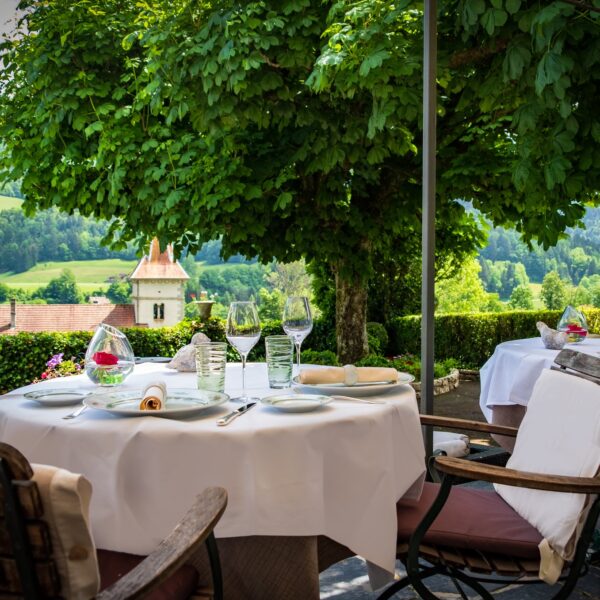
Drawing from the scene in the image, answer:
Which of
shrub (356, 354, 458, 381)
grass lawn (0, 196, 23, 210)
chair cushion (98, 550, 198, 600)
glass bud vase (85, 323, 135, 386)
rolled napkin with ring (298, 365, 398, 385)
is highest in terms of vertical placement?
grass lawn (0, 196, 23, 210)

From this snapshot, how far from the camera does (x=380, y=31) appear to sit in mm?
4352

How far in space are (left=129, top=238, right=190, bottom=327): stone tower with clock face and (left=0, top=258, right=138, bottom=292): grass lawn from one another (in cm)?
143

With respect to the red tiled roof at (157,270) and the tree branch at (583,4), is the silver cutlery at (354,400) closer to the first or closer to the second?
the tree branch at (583,4)

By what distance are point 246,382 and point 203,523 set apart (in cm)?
90

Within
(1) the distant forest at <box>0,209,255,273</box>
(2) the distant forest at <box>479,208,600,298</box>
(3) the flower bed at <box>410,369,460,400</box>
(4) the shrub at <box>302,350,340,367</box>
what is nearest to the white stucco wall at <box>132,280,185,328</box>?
(1) the distant forest at <box>0,209,255,273</box>

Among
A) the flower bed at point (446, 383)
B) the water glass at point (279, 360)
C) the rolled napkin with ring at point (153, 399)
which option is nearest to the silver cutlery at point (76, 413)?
the rolled napkin with ring at point (153, 399)

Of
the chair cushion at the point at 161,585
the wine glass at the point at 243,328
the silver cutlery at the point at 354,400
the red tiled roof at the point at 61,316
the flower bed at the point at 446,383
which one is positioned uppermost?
the wine glass at the point at 243,328

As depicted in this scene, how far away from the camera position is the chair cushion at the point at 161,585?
4.05ft

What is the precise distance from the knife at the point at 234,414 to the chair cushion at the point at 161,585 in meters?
0.30

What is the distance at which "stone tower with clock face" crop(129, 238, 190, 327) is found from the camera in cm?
5375

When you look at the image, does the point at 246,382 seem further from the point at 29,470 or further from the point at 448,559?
the point at 29,470

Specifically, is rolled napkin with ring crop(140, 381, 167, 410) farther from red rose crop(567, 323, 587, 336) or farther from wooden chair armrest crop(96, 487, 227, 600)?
red rose crop(567, 323, 587, 336)

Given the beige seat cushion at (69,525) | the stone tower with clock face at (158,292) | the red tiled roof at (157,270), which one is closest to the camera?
the beige seat cushion at (69,525)

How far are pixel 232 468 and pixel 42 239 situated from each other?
135ft
